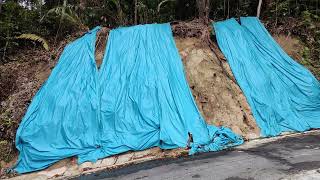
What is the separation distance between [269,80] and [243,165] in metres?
4.15

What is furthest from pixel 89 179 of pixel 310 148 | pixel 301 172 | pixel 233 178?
pixel 310 148

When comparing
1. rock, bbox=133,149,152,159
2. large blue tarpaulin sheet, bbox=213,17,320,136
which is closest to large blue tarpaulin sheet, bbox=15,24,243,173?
rock, bbox=133,149,152,159

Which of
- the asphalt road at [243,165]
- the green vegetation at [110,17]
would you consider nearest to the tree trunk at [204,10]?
the green vegetation at [110,17]

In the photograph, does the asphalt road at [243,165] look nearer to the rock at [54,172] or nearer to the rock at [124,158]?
the rock at [124,158]

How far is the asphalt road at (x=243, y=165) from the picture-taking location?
6531 millimetres

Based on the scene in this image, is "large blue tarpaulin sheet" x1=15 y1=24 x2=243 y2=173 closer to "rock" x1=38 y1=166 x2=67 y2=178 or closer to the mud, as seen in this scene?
"rock" x1=38 y1=166 x2=67 y2=178

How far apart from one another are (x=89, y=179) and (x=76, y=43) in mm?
5200

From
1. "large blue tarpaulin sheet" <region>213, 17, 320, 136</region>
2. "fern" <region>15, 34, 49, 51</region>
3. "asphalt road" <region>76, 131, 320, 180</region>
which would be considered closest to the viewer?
"asphalt road" <region>76, 131, 320, 180</region>

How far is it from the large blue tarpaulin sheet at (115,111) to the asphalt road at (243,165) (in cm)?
76

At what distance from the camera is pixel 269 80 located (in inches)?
415

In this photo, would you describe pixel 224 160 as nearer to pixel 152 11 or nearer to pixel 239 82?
pixel 239 82

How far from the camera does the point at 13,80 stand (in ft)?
37.3

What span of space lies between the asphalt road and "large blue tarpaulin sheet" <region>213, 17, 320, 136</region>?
114 centimetres

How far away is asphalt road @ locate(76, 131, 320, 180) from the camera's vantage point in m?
6.53
